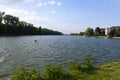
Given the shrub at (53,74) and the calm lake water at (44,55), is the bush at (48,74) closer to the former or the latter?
the shrub at (53,74)

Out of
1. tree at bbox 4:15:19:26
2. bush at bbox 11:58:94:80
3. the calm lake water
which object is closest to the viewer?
bush at bbox 11:58:94:80

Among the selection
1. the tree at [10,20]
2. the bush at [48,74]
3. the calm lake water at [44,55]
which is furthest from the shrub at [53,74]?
the tree at [10,20]

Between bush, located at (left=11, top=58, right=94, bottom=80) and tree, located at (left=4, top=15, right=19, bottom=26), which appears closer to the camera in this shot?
bush, located at (left=11, top=58, right=94, bottom=80)

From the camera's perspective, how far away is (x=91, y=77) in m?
17.3

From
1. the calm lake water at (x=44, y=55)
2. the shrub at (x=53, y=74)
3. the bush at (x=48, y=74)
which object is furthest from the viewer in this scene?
the calm lake water at (x=44, y=55)

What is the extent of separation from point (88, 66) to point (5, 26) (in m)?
148

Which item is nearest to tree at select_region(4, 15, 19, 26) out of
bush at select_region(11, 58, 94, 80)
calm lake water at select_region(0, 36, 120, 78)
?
calm lake water at select_region(0, 36, 120, 78)

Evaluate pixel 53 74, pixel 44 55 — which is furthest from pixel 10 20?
pixel 53 74

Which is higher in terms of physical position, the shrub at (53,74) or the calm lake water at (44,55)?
the shrub at (53,74)

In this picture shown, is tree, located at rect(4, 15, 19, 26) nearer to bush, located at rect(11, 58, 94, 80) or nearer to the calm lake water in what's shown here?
the calm lake water

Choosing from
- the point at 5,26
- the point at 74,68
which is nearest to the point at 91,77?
the point at 74,68

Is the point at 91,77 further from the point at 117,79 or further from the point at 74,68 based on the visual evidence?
the point at 74,68

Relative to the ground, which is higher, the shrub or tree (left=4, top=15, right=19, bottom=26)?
tree (left=4, top=15, right=19, bottom=26)

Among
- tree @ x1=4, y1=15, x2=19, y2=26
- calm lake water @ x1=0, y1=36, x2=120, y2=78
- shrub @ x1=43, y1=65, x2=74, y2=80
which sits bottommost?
calm lake water @ x1=0, y1=36, x2=120, y2=78
